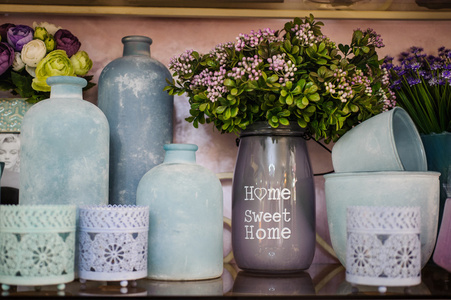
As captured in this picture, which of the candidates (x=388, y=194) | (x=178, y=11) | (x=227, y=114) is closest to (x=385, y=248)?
(x=388, y=194)

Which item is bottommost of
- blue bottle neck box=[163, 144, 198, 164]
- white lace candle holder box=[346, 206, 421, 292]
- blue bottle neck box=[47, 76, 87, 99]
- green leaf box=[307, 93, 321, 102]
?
white lace candle holder box=[346, 206, 421, 292]

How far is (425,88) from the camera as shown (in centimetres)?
118

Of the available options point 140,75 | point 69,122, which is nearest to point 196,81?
point 140,75

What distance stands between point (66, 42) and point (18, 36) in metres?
0.10

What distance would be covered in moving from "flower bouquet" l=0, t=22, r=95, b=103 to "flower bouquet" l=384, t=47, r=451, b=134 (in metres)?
0.69

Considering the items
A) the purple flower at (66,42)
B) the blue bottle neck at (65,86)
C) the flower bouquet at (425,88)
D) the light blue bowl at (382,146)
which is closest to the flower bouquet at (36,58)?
the purple flower at (66,42)

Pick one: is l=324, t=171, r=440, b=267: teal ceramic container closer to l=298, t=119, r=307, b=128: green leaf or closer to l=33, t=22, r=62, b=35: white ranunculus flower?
l=298, t=119, r=307, b=128: green leaf

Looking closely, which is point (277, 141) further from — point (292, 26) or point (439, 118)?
point (439, 118)

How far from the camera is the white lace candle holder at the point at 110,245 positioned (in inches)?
34.5

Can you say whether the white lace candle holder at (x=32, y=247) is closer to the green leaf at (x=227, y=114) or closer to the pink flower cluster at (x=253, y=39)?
the green leaf at (x=227, y=114)

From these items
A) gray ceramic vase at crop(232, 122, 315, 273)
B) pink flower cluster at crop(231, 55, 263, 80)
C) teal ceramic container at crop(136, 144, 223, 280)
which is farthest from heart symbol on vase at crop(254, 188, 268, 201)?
pink flower cluster at crop(231, 55, 263, 80)

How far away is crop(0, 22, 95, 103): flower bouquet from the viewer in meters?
1.15

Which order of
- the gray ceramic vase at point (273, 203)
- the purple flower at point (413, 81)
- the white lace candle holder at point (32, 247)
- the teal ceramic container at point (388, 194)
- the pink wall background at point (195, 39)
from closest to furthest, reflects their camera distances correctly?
the white lace candle holder at point (32, 247) < the teal ceramic container at point (388, 194) < the gray ceramic vase at point (273, 203) < the purple flower at point (413, 81) < the pink wall background at point (195, 39)

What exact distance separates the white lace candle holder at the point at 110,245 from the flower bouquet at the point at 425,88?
2.13 feet
